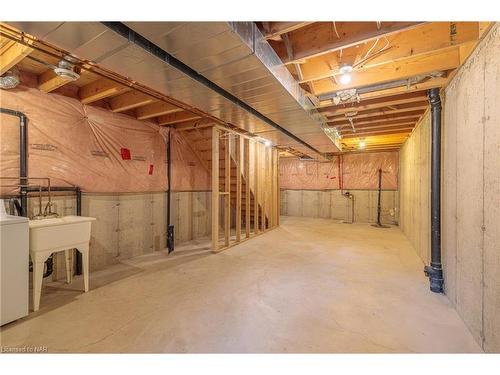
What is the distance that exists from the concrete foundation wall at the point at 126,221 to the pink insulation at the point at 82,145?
0.18 meters

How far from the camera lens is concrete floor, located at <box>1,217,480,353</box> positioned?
63.5 inches

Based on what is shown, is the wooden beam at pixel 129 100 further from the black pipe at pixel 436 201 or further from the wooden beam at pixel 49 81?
the black pipe at pixel 436 201

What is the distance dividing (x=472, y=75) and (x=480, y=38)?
0.85 ft

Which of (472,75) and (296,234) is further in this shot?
(296,234)

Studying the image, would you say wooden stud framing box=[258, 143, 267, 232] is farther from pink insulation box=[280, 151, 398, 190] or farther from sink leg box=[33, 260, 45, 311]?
sink leg box=[33, 260, 45, 311]

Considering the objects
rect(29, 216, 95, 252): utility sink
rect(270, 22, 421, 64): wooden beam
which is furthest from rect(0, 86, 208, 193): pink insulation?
rect(270, 22, 421, 64): wooden beam

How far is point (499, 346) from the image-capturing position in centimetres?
137

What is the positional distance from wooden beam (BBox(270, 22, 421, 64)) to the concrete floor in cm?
224

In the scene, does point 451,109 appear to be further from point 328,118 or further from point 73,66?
point 73,66

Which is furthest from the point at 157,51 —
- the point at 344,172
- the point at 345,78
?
the point at 344,172

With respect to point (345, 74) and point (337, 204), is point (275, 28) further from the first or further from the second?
point (337, 204)

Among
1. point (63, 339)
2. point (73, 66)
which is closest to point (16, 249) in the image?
point (63, 339)

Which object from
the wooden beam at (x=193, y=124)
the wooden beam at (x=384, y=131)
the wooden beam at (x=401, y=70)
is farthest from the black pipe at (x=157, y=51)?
the wooden beam at (x=384, y=131)

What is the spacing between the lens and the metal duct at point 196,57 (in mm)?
1271
